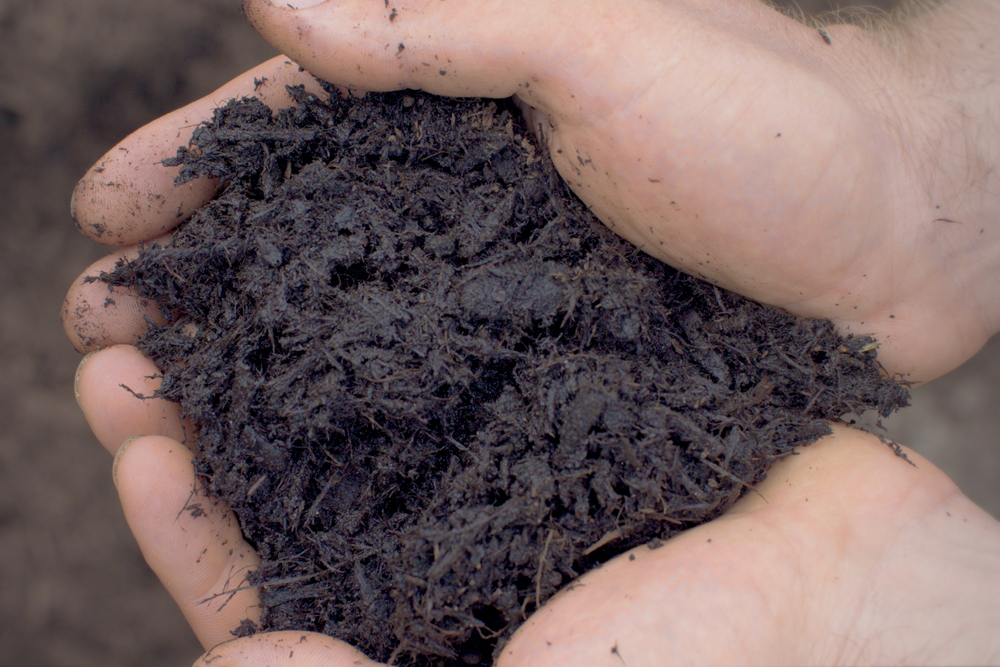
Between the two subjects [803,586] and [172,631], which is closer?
[803,586]

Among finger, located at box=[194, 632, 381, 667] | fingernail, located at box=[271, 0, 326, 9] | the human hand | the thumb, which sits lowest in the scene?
finger, located at box=[194, 632, 381, 667]

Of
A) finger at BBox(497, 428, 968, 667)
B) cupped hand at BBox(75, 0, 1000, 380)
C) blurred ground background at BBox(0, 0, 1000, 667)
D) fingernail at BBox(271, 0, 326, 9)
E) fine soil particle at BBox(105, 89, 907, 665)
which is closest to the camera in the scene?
finger at BBox(497, 428, 968, 667)

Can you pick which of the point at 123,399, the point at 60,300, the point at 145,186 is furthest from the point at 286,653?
the point at 60,300

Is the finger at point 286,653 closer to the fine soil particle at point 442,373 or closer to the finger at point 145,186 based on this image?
the fine soil particle at point 442,373

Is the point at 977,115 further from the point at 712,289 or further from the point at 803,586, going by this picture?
the point at 803,586

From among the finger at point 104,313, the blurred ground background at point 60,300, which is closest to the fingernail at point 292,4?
the finger at point 104,313

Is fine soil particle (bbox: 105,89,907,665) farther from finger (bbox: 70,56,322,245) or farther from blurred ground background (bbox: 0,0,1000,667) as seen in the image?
blurred ground background (bbox: 0,0,1000,667)

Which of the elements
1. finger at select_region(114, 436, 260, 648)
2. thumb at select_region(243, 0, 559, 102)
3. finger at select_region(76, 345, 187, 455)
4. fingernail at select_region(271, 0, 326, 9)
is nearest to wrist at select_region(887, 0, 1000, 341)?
thumb at select_region(243, 0, 559, 102)

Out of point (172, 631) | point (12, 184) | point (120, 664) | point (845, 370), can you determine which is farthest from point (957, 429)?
point (12, 184)
